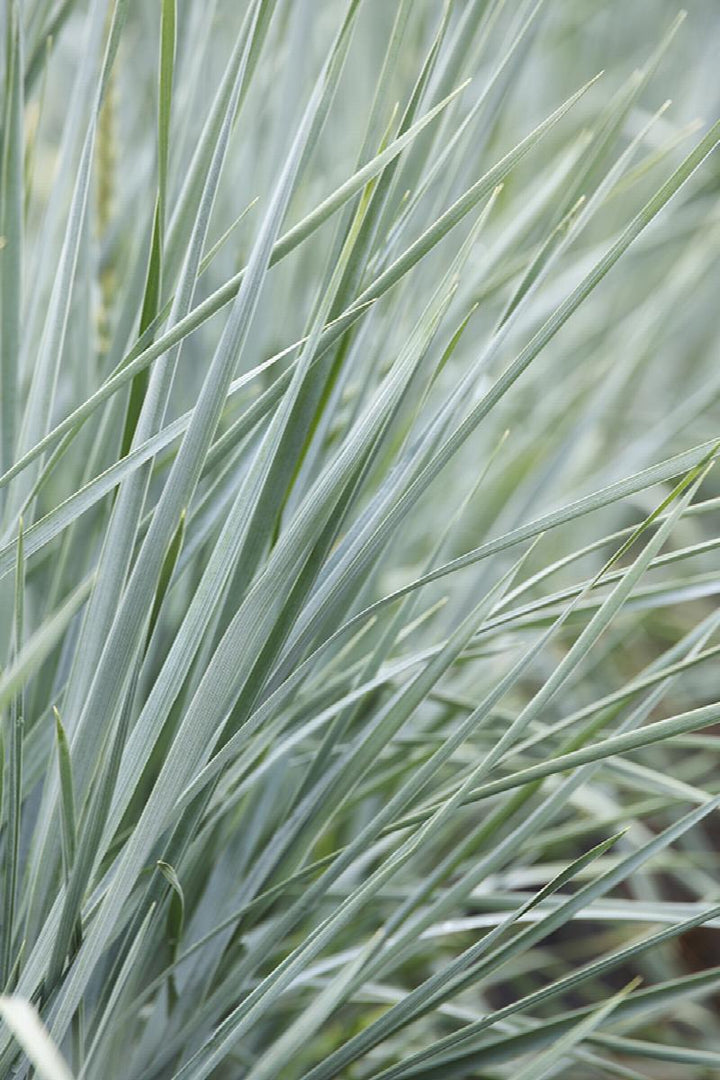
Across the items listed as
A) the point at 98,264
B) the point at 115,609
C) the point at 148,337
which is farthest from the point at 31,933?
the point at 98,264

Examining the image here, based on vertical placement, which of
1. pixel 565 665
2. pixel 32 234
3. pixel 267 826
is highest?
pixel 32 234

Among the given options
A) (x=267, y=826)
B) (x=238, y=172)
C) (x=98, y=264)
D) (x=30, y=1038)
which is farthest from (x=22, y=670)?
(x=238, y=172)

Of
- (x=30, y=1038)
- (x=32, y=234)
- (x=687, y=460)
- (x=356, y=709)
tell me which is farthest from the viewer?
(x=32, y=234)

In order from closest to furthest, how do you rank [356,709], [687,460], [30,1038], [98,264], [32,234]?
[30,1038] < [687,460] < [356,709] < [98,264] < [32,234]

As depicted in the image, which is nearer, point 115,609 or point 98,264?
point 115,609

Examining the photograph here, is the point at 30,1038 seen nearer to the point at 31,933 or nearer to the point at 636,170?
the point at 31,933

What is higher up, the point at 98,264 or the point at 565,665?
the point at 98,264

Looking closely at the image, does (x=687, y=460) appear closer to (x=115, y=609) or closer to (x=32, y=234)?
(x=115, y=609)
